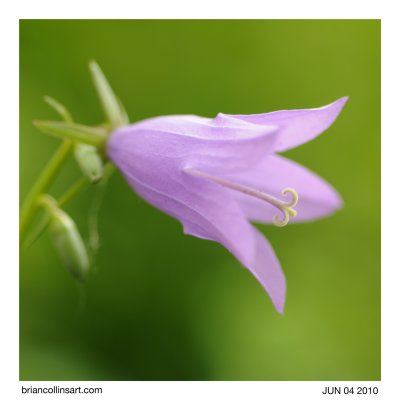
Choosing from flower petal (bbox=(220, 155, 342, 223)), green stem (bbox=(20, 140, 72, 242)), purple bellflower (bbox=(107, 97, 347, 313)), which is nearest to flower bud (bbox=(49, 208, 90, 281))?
green stem (bbox=(20, 140, 72, 242))

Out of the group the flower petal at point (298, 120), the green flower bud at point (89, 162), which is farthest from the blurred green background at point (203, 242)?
A: the flower petal at point (298, 120)

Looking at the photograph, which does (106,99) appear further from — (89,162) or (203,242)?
(203,242)

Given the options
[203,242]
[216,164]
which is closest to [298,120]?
[216,164]

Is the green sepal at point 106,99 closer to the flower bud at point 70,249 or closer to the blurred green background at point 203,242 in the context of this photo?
the flower bud at point 70,249
